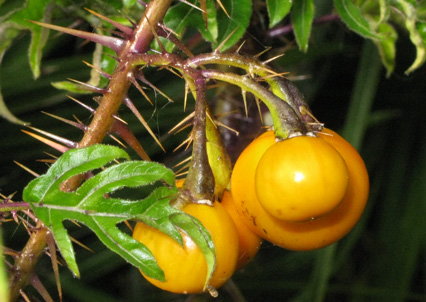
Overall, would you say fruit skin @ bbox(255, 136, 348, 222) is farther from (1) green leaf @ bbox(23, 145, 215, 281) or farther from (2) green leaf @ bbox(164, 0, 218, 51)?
(2) green leaf @ bbox(164, 0, 218, 51)

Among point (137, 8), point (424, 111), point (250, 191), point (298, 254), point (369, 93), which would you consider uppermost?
point (137, 8)

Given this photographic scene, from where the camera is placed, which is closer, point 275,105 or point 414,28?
point 275,105

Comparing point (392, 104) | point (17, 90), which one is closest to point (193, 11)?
point (17, 90)

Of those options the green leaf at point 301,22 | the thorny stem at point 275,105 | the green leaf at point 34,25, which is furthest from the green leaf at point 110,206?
the green leaf at point 301,22

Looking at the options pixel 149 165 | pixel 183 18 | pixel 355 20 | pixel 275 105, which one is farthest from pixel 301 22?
pixel 149 165

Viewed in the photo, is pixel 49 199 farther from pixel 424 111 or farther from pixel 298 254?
pixel 424 111

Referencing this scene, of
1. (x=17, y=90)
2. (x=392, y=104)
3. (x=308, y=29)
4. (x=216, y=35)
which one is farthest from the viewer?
(x=392, y=104)

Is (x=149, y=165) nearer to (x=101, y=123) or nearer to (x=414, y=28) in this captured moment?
(x=101, y=123)
